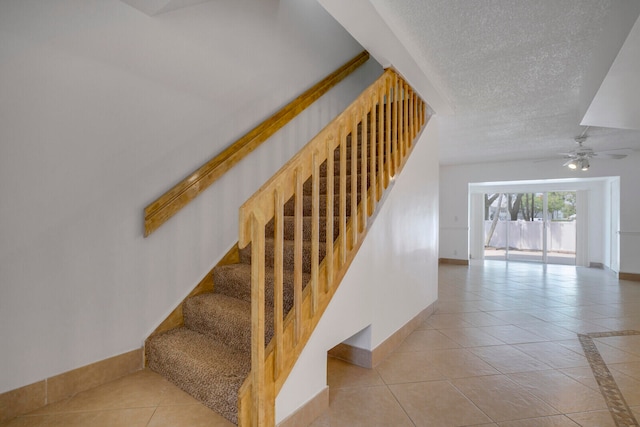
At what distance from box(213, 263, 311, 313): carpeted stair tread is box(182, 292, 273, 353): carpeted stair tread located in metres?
0.05

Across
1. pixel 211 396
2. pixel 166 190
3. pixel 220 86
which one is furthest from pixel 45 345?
pixel 220 86

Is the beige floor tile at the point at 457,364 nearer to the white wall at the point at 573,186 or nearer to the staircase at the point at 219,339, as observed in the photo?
the staircase at the point at 219,339

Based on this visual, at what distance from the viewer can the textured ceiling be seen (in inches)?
74.2

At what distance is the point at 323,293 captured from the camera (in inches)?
70.4

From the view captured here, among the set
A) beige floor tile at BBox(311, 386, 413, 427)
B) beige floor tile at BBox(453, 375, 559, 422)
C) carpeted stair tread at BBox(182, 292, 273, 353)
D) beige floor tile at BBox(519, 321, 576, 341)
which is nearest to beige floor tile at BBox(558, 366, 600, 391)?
beige floor tile at BBox(453, 375, 559, 422)

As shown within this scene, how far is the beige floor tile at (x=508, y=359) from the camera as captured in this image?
2.35m

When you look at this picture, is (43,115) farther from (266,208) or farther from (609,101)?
(609,101)

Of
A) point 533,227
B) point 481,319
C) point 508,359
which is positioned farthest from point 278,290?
point 533,227

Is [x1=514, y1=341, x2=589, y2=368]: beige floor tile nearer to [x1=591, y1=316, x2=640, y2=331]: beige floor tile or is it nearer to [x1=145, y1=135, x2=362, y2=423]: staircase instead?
[x1=591, y1=316, x2=640, y2=331]: beige floor tile

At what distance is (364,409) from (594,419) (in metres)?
1.22

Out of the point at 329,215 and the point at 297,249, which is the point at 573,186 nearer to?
the point at 329,215

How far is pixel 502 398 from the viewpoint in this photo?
194cm

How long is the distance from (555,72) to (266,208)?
9.14 ft

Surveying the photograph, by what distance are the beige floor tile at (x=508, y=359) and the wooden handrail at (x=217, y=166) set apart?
2.46 metres
